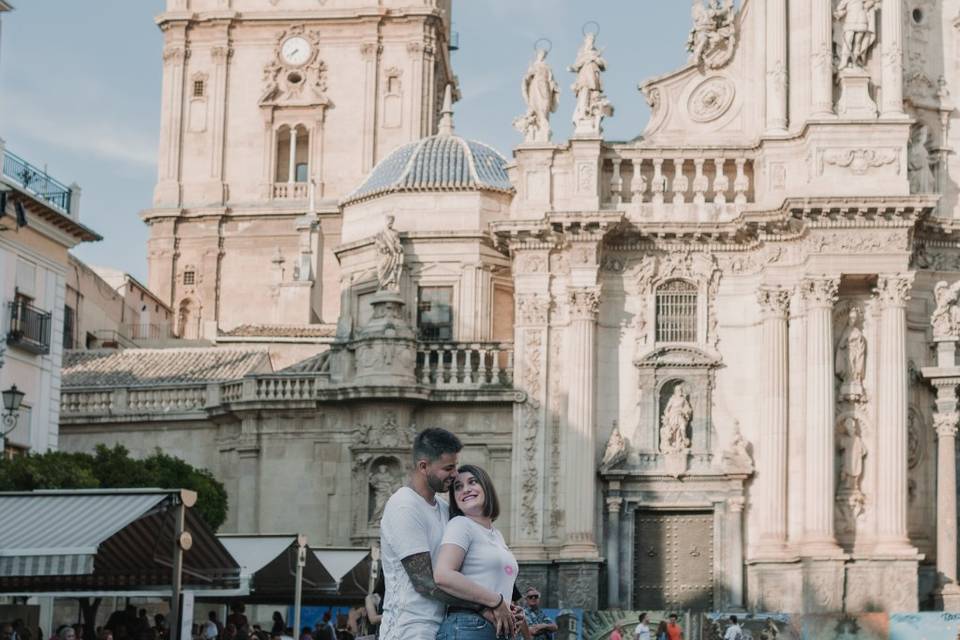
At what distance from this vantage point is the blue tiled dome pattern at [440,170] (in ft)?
150

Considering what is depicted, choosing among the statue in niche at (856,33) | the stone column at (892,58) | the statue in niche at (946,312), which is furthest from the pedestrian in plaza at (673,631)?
the statue in niche at (856,33)

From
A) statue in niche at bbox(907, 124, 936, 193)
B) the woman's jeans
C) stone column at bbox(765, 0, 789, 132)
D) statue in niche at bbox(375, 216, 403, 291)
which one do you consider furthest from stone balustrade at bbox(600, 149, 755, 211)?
the woman's jeans

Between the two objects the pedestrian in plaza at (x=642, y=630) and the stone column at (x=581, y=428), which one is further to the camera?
the stone column at (x=581, y=428)

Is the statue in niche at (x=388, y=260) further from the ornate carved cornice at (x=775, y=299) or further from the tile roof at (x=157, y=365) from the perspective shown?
the ornate carved cornice at (x=775, y=299)

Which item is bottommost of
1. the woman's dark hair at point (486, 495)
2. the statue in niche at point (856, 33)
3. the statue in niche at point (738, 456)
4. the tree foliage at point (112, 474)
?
the woman's dark hair at point (486, 495)

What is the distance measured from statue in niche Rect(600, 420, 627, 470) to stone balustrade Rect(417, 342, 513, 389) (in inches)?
118

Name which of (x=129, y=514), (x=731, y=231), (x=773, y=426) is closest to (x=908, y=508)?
(x=773, y=426)

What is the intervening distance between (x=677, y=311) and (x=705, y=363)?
52.2 inches

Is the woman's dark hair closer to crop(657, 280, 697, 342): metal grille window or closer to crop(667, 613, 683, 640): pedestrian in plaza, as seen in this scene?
crop(667, 613, 683, 640): pedestrian in plaza

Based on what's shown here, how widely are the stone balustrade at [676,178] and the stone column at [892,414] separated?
151 inches

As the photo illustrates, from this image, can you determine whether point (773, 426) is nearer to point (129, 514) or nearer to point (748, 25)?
point (748, 25)

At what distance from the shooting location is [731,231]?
3925 cm

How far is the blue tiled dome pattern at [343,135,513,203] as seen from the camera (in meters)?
45.8

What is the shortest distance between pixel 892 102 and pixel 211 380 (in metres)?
17.0
